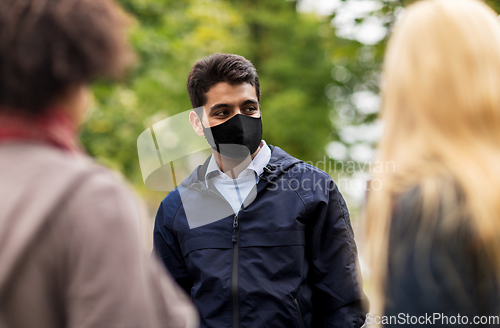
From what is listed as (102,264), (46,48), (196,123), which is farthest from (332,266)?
(46,48)

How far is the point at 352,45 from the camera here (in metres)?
4.64

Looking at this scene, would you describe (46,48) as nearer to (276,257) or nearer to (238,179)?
(276,257)

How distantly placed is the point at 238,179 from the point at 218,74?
70 cm

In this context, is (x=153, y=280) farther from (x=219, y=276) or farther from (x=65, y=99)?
(x=219, y=276)

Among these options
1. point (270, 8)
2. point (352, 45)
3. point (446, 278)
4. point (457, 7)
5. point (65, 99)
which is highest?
point (270, 8)

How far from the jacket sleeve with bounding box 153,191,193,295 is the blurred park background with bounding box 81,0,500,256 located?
276cm

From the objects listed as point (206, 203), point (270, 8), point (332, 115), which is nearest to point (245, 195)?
point (206, 203)

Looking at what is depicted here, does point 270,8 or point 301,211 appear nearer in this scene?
point 301,211

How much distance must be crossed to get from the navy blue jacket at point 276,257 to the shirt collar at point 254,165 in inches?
2.5

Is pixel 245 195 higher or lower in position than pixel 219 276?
higher

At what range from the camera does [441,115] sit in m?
1.29

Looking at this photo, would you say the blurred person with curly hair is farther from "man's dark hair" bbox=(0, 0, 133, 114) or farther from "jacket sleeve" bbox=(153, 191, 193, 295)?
"jacket sleeve" bbox=(153, 191, 193, 295)

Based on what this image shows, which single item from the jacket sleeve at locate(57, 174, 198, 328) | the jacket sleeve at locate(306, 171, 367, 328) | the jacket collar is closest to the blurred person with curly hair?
the jacket sleeve at locate(57, 174, 198, 328)

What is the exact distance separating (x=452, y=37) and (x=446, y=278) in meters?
0.68
